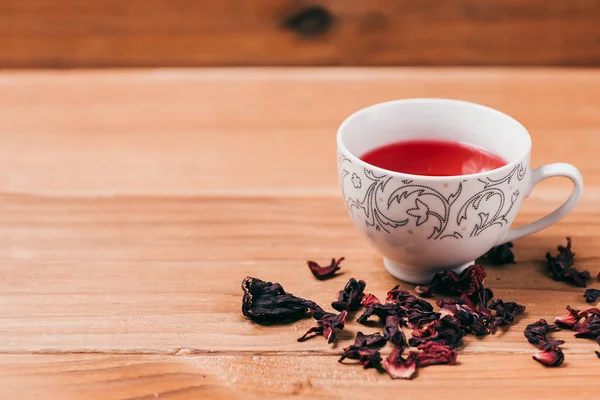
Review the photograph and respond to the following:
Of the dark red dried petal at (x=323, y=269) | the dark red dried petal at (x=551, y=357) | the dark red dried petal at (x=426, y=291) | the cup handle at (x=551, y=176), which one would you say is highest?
the cup handle at (x=551, y=176)

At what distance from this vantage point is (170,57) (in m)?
1.61

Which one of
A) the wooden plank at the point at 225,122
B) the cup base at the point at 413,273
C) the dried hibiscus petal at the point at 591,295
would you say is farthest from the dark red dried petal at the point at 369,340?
the wooden plank at the point at 225,122

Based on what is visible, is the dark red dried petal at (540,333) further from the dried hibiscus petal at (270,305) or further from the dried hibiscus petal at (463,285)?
the dried hibiscus petal at (270,305)

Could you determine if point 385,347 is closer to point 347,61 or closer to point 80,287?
point 80,287

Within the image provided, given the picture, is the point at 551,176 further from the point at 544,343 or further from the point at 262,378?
the point at 262,378

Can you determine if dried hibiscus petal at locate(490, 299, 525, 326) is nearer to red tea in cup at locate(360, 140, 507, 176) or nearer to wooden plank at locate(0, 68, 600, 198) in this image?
red tea in cup at locate(360, 140, 507, 176)

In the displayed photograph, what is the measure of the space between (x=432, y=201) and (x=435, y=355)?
0.45ft

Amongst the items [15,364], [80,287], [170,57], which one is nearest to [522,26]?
[170,57]

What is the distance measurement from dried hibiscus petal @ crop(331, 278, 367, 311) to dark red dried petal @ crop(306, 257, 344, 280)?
0.04 m

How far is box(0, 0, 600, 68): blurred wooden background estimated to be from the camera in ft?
5.10

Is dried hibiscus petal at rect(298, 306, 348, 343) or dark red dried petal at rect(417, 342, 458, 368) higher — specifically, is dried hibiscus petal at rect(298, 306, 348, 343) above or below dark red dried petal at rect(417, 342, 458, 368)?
above

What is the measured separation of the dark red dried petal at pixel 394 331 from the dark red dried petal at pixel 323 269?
11 cm

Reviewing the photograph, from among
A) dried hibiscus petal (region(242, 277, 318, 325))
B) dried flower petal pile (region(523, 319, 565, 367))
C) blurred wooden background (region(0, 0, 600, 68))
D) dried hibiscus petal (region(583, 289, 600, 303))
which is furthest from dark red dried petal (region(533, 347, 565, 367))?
blurred wooden background (region(0, 0, 600, 68))

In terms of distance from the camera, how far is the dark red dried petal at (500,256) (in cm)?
83
